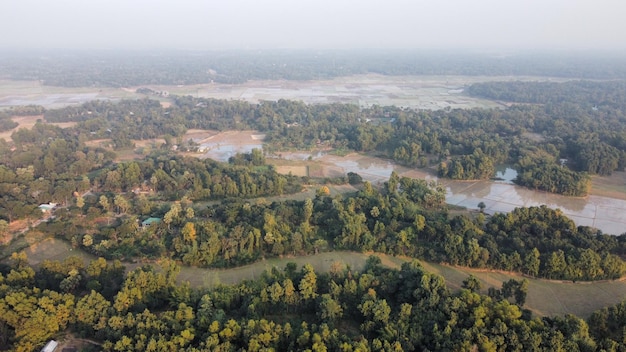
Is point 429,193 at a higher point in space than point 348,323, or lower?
higher

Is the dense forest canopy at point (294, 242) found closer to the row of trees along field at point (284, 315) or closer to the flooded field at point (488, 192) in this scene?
the row of trees along field at point (284, 315)

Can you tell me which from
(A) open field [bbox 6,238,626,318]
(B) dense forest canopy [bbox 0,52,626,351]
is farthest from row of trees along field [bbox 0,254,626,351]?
(A) open field [bbox 6,238,626,318]

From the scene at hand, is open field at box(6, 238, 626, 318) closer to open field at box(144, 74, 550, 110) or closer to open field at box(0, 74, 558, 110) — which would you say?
open field at box(0, 74, 558, 110)

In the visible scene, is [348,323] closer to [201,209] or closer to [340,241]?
[340,241]

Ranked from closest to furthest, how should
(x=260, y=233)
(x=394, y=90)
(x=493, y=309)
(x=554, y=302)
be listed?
(x=493, y=309)
(x=554, y=302)
(x=260, y=233)
(x=394, y=90)

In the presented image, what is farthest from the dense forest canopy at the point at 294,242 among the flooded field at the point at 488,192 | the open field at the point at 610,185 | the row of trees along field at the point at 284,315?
the flooded field at the point at 488,192

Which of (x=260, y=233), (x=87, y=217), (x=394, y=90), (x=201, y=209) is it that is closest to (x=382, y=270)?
(x=260, y=233)
